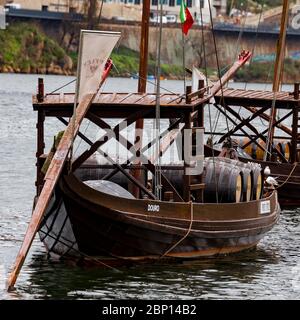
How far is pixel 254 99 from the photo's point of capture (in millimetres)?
48500

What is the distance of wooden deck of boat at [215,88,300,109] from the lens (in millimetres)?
48378

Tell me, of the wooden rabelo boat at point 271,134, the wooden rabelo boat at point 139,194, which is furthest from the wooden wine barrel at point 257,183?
the wooden rabelo boat at point 271,134

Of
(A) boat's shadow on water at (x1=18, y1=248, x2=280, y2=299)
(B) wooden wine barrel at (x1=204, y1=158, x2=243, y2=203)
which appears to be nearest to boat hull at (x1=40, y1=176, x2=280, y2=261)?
(A) boat's shadow on water at (x1=18, y1=248, x2=280, y2=299)

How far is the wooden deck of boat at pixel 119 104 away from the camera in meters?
33.7

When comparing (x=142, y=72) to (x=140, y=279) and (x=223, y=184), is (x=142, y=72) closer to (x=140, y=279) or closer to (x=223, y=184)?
(x=223, y=184)

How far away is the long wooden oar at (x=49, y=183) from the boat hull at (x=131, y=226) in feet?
1.95

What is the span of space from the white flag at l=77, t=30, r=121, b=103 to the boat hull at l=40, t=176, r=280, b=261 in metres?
2.16

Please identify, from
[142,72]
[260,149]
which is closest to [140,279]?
[142,72]

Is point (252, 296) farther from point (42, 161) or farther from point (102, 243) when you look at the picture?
point (42, 161)

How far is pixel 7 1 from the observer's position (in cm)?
19575

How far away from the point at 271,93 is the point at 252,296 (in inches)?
738

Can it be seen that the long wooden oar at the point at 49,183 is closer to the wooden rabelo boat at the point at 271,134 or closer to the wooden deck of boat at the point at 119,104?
the wooden deck of boat at the point at 119,104

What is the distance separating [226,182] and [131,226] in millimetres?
4554
